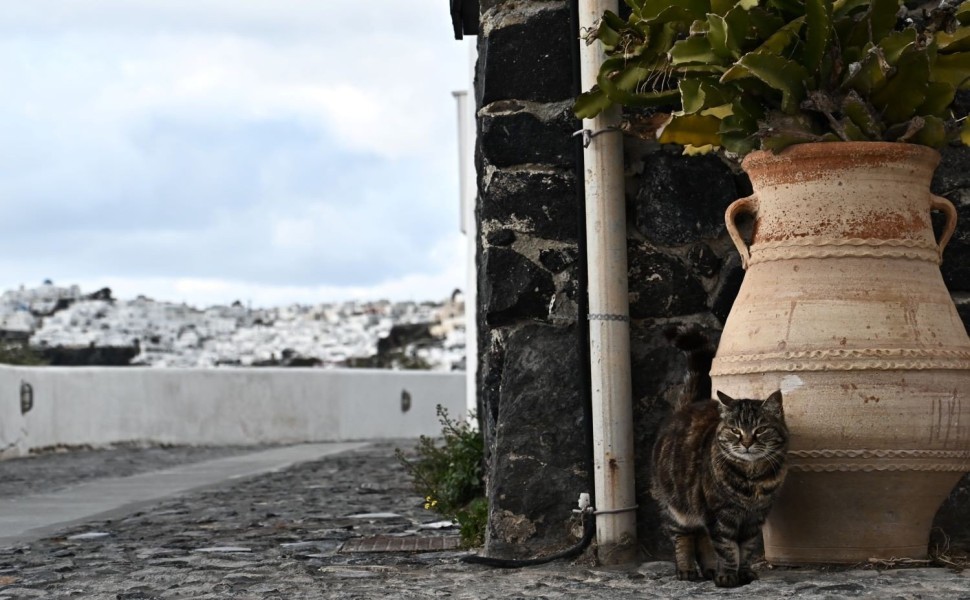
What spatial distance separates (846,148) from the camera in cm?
331

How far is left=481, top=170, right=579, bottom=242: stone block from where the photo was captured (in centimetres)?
393

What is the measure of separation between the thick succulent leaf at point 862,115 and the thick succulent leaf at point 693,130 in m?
0.36

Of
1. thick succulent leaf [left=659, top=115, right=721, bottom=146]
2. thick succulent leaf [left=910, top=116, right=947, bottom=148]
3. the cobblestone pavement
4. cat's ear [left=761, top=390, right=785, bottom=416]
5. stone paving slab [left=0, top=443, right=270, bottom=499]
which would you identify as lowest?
stone paving slab [left=0, top=443, right=270, bottom=499]

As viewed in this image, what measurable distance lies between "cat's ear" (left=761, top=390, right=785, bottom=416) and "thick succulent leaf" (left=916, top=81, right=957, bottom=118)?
34.3 inches

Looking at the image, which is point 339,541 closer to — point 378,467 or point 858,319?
point 858,319

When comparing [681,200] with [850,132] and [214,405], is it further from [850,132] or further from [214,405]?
[214,405]

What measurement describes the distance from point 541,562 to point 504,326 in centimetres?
70

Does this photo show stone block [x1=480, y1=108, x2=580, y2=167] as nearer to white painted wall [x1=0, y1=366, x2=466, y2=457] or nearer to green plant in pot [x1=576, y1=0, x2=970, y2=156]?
green plant in pot [x1=576, y1=0, x2=970, y2=156]

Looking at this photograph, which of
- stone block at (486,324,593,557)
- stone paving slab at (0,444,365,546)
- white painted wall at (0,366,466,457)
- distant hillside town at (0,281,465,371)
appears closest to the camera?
stone block at (486,324,593,557)

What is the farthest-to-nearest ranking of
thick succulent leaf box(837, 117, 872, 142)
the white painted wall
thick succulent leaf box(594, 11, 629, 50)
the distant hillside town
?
the distant hillside town < the white painted wall < thick succulent leaf box(594, 11, 629, 50) < thick succulent leaf box(837, 117, 872, 142)

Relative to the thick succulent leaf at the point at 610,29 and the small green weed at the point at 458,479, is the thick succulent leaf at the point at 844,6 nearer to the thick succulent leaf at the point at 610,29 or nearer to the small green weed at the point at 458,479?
the thick succulent leaf at the point at 610,29

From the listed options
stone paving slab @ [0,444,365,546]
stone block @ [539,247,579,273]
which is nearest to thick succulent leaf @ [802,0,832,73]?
stone block @ [539,247,579,273]

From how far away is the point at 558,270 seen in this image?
3922mm

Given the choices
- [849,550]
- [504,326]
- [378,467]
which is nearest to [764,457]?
[849,550]
